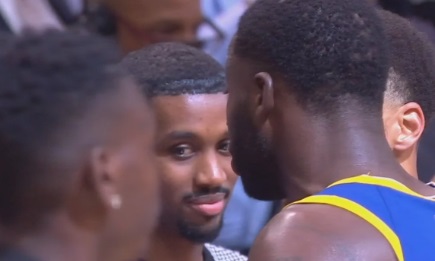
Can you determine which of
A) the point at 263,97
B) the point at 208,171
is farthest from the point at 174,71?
the point at 263,97

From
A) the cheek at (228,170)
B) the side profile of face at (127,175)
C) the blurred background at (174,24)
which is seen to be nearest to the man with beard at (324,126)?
the side profile of face at (127,175)

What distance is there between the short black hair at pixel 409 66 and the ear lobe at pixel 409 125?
0.03 meters

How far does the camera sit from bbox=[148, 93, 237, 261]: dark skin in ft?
11.0

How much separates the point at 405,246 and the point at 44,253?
97 centimetres

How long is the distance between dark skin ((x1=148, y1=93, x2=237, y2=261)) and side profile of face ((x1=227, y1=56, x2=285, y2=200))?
0.63 metres

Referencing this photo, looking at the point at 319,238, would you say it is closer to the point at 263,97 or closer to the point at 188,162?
the point at 263,97

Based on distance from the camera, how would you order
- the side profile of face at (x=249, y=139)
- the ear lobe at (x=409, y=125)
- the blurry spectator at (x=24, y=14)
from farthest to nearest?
the blurry spectator at (x=24, y=14)
the ear lobe at (x=409, y=125)
the side profile of face at (x=249, y=139)

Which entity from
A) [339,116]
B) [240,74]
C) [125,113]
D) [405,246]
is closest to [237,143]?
[240,74]

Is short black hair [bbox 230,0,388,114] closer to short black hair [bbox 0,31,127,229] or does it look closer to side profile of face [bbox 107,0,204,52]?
short black hair [bbox 0,31,127,229]

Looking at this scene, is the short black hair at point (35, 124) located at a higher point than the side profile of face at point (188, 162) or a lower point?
higher

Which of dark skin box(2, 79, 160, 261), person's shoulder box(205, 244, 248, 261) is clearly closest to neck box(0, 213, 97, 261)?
dark skin box(2, 79, 160, 261)

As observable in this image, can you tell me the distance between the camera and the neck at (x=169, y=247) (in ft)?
11.1

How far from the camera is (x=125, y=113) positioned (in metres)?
1.60

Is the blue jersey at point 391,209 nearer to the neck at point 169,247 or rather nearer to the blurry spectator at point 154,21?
the neck at point 169,247
